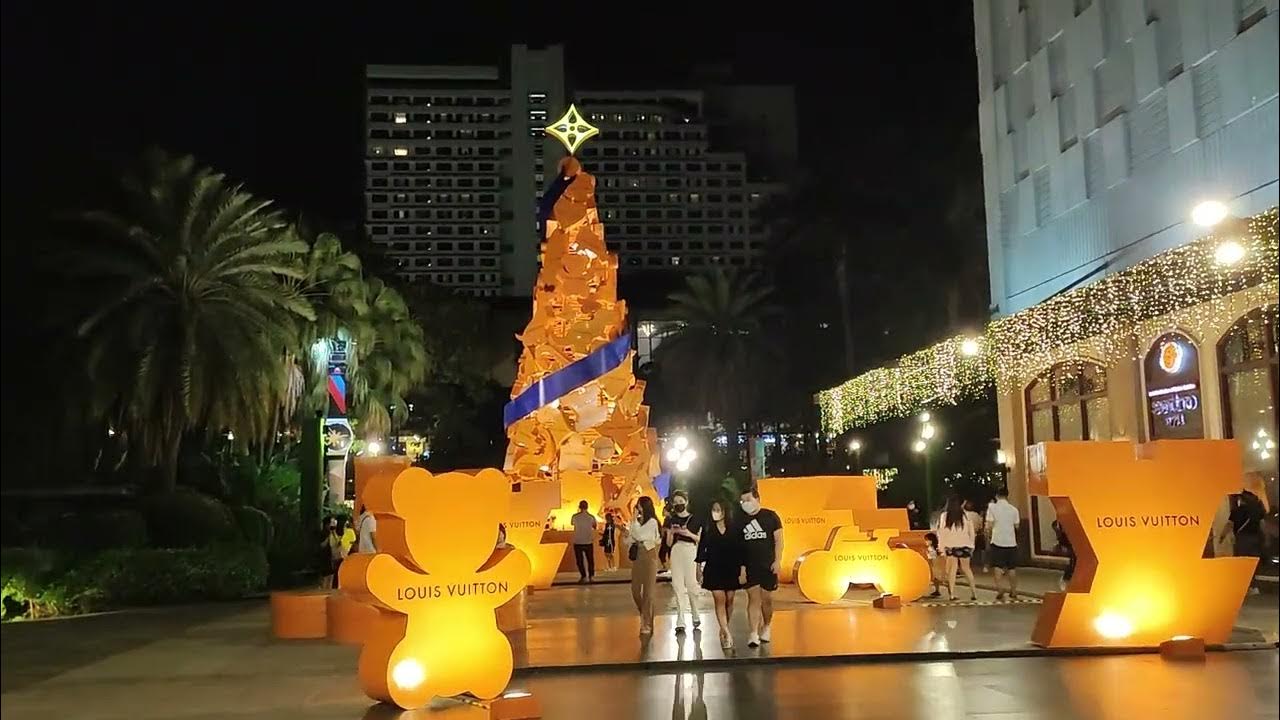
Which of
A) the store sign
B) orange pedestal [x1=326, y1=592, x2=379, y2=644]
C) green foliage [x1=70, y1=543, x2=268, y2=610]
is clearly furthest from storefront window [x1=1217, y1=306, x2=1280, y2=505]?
green foliage [x1=70, y1=543, x2=268, y2=610]

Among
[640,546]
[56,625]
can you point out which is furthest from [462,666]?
[56,625]

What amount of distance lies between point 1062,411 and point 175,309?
18.2 metres

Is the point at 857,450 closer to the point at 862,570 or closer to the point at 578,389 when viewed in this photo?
the point at 578,389

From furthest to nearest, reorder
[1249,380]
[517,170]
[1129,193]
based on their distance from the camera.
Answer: [517,170] < [1129,193] < [1249,380]

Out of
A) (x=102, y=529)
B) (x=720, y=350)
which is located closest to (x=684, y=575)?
(x=102, y=529)

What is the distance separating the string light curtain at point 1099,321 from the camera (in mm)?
16156

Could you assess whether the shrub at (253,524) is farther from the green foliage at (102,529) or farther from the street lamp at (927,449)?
the street lamp at (927,449)

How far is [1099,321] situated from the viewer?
21.1m

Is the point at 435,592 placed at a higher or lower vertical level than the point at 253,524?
lower

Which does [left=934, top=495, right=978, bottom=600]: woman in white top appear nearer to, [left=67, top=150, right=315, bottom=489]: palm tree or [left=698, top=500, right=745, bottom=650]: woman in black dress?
[left=698, top=500, right=745, bottom=650]: woman in black dress

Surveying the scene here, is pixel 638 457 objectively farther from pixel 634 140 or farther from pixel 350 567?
pixel 634 140

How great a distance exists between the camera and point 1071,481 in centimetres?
1102

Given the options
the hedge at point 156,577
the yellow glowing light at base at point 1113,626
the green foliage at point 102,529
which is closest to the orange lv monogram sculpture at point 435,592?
the green foliage at point 102,529

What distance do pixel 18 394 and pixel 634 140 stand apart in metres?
94.6
